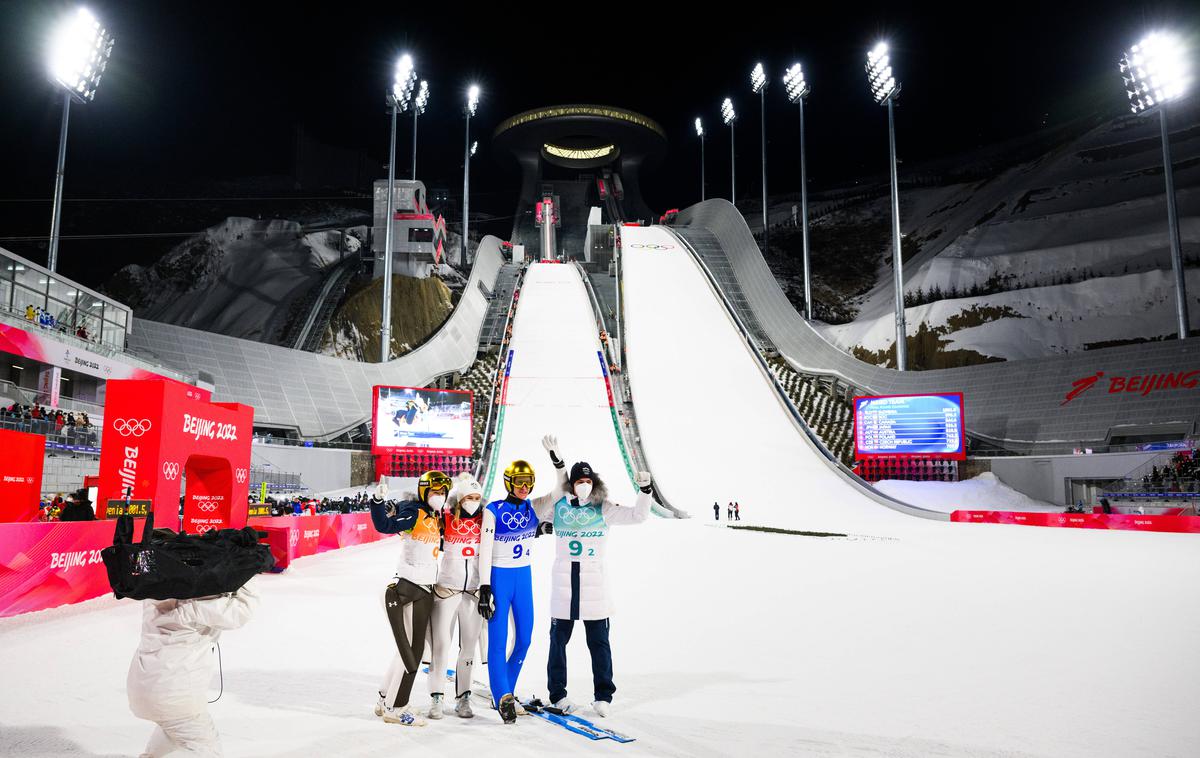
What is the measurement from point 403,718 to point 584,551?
1.27m

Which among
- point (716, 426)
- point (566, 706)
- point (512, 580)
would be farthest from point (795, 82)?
point (566, 706)

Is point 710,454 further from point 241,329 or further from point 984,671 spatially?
point 241,329

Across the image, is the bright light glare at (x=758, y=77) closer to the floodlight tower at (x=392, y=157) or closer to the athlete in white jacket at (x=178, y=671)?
the floodlight tower at (x=392, y=157)

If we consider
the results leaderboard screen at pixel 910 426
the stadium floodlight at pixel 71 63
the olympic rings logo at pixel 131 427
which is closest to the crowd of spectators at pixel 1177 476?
the results leaderboard screen at pixel 910 426

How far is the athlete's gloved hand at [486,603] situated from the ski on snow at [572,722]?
1.76 feet

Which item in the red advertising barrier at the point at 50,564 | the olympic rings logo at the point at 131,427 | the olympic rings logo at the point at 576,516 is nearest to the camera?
the olympic rings logo at the point at 576,516

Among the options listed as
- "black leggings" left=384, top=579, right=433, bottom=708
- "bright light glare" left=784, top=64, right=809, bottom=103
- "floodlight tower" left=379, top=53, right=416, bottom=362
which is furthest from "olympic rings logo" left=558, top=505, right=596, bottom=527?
"bright light glare" left=784, top=64, right=809, bottom=103

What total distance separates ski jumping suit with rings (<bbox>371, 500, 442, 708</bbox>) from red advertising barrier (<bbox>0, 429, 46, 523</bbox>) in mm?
8412

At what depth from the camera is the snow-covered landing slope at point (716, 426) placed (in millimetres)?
21250

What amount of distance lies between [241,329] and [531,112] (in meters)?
37.6

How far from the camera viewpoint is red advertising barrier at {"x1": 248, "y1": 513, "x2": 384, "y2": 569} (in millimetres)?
10750

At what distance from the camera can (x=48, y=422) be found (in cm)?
1446

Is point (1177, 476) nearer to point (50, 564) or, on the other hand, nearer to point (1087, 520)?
point (1087, 520)

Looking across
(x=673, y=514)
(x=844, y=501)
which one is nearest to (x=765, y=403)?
(x=844, y=501)
